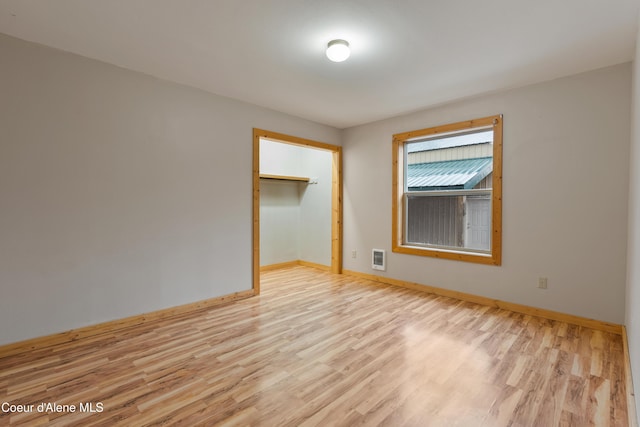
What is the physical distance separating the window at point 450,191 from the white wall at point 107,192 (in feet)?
7.79

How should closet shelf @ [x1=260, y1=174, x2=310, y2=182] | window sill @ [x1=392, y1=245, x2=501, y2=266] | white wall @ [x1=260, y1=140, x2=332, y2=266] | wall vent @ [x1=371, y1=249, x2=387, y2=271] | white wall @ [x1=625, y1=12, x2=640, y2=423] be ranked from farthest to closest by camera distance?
white wall @ [x1=260, y1=140, x2=332, y2=266] < closet shelf @ [x1=260, y1=174, x2=310, y2=182] < wall vent @ [x1=371, y1=249, x2=387, y2=271] < window sill @ [x1=392, y1=245, x2=501, y2=266] < white wall @ [x1=625, y1=12, x2=640, y2=423]

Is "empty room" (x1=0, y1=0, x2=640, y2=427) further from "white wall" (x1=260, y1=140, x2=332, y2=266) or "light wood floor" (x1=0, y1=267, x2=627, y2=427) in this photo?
"white wall" (x1=260, y1=140, x2=332, y2=266)

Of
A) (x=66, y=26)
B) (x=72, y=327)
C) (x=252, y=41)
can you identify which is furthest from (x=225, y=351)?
(x=66, y=26)

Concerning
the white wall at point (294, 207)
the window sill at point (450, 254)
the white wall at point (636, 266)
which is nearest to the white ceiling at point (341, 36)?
the white wall at point (636, 266)

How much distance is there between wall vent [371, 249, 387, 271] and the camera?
4621mm

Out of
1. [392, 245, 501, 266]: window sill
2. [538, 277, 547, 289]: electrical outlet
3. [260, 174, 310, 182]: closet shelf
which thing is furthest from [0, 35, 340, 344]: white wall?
[538, 277, 547, 289]: electrical outlet

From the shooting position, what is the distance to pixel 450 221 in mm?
4090

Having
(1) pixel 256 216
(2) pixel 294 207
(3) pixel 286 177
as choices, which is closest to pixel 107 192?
(1) pixel 256 216

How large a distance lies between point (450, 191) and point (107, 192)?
394cm

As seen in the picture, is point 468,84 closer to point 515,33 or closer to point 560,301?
point 515,33

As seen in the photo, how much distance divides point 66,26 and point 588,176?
470 cm

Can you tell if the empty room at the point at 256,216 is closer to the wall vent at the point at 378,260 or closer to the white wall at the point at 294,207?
the wall vent at the point at 378,260

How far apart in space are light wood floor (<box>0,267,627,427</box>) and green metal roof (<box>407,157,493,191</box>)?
1660 millimetres

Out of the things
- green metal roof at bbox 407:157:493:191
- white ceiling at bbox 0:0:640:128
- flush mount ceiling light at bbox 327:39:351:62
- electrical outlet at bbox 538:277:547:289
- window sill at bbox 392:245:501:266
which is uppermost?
white ceiling at bbox 0:0:640:128
